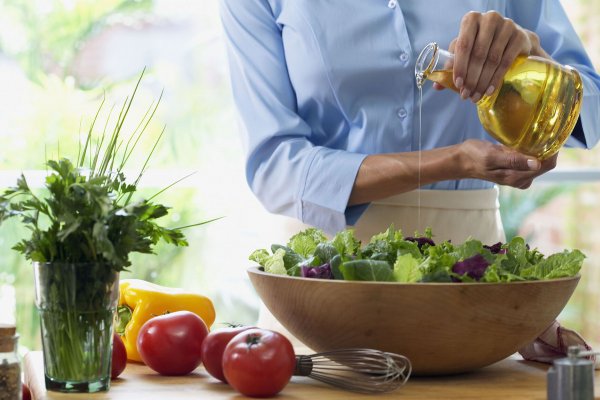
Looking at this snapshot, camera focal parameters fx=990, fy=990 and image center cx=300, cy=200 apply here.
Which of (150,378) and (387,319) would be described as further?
(150,378)

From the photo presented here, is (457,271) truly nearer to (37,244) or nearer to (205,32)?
(37,244)

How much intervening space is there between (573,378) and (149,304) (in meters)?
0.84

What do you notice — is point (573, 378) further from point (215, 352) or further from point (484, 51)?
point (484, 51)

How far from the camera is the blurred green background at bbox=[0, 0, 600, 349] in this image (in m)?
3.45

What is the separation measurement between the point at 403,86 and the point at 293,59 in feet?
0.77

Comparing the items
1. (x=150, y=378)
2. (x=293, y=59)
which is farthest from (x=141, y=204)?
(x=293, y=59)

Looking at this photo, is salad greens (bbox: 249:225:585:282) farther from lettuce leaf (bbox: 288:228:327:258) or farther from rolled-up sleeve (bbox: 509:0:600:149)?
rolled-up sleeve (bbox: 509:0:600:149)

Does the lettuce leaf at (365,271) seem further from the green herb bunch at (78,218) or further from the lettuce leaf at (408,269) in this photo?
the green herb bunch at (78,218)

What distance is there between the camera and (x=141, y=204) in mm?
1265

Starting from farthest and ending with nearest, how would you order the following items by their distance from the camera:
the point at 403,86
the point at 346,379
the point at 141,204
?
1. the point at 403,86
2. the point at 346,379
3. the point at 141,204

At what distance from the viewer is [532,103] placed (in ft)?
5.01

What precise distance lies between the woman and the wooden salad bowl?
0.56 metres

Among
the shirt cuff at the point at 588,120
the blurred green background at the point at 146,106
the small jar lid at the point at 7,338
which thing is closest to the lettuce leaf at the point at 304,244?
the small jar lid at the point at 7,338

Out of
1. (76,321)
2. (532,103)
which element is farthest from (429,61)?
(76,321)
